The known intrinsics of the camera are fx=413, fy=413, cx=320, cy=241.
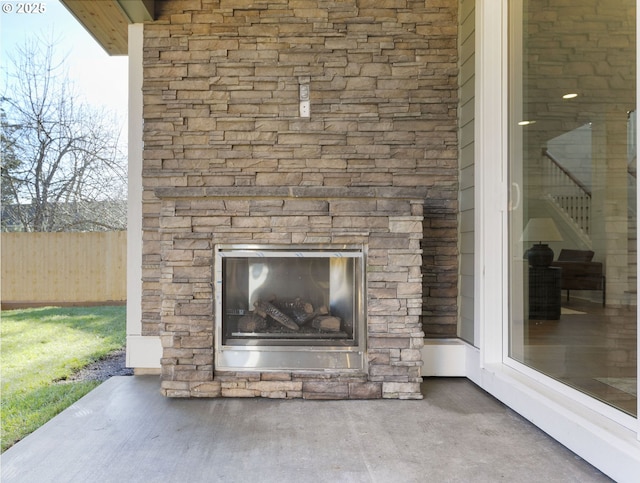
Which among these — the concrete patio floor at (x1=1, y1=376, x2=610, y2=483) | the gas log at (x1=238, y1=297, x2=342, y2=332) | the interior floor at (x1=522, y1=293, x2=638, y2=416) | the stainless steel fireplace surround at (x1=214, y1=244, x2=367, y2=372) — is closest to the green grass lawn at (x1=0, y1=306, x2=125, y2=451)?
the concrete patio floor at (x1=1, y1=376, x2=610, y2=483)

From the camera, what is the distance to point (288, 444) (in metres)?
1.70

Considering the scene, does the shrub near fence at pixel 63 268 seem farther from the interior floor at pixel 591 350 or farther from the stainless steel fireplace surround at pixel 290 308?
the interior floor at pixel 591 350

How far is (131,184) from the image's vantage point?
270 cm

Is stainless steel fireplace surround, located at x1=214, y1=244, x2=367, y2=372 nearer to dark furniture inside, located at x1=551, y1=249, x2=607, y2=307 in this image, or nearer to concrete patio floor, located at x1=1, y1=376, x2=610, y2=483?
concrete patio floor, located at x1=1, y1=376, x2=610, y2=483

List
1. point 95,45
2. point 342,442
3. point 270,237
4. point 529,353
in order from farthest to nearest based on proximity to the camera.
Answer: point 95,45 → point 270,237 → point 529,353 → point 342,442

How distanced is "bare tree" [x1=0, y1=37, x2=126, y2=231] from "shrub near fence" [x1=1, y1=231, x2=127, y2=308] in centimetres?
62

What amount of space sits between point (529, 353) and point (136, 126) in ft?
8.86

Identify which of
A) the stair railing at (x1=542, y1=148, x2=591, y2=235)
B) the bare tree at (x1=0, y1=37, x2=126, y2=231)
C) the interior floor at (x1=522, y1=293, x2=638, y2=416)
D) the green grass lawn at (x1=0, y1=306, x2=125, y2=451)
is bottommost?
the green grass lawn at (x1=0, y1=306, x2=125, y2=451)

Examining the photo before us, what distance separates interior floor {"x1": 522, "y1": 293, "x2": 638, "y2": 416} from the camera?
1474 mm

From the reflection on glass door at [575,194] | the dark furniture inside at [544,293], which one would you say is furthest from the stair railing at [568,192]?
the dark furniture inside at [544,293]

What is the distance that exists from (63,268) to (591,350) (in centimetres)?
510

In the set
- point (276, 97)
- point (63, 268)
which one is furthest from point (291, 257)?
point (63, 268)

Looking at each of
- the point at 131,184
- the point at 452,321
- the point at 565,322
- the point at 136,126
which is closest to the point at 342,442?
the point at 565,322

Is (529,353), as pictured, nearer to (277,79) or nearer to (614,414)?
(614,414)
